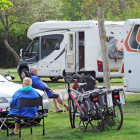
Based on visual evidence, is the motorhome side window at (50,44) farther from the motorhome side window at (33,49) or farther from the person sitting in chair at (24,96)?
the person sitting in chair at (24,96)

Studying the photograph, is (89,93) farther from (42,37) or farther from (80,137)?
(42,37)

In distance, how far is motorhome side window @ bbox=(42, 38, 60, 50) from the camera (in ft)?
70.6

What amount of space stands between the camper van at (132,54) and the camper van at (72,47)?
5588mm

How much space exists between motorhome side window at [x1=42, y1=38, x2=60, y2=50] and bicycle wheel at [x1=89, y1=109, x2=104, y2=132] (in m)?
12.6

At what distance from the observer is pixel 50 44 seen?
21734mm

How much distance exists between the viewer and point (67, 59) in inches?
814

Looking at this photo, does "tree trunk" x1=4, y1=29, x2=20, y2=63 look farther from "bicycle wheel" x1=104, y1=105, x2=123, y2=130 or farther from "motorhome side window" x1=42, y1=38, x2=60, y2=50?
"bicycle wheel" x1=104, y1=105, x2=123, y2=130

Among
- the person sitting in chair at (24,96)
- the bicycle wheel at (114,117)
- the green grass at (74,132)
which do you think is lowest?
the green grass at (74,132)

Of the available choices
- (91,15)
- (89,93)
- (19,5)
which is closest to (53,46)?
(19,5)

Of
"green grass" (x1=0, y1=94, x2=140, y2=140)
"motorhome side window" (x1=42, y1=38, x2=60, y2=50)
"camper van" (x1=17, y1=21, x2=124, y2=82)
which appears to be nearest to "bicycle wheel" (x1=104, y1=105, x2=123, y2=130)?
"green grass" (x1=0, y1=94, x2=140, y2=140)

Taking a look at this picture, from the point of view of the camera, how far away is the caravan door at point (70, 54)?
816 inches

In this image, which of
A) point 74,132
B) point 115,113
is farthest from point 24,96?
point 115,113

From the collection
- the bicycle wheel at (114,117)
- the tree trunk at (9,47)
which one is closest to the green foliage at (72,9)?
the tree trunk at (9,47)

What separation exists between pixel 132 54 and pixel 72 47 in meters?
7.19
